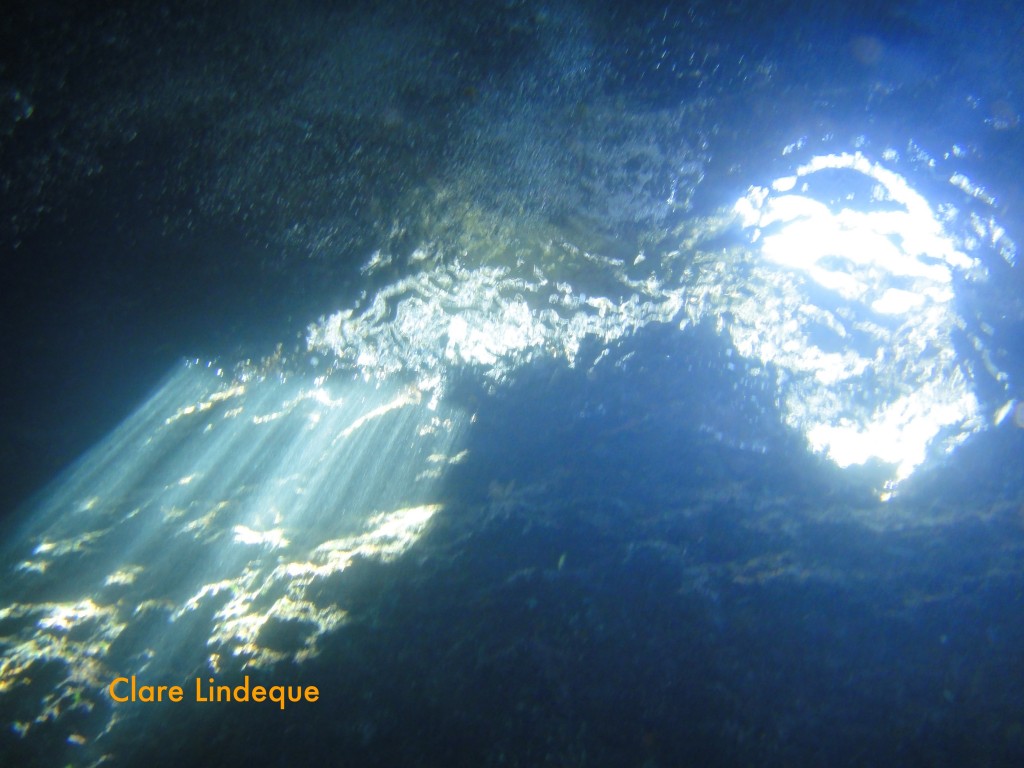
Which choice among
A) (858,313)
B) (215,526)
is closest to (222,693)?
(215,526)

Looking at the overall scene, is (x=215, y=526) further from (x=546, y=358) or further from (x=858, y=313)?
(x=858, y=313)

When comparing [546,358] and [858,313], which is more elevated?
[858,313]

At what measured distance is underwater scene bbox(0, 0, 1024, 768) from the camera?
421 centimetres

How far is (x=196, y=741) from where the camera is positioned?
6195mm

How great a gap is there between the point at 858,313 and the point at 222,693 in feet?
28.3

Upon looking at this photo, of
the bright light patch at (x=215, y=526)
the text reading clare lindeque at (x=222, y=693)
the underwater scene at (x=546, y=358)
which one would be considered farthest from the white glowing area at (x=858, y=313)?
the text reading clare lindeque at (x=222, y=693)

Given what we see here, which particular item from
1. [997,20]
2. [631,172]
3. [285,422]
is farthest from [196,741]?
[997,20]

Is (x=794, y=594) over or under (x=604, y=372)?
under

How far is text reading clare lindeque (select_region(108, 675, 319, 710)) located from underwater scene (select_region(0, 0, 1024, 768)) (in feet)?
0.19

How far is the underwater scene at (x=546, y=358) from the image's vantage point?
421 centimetres

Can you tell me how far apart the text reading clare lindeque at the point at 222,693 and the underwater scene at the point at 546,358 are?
59 mm

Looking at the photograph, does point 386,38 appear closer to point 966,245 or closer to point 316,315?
point 316,315

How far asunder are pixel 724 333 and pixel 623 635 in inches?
148

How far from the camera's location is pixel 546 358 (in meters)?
7.27
